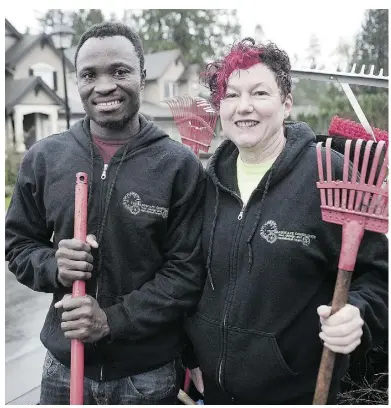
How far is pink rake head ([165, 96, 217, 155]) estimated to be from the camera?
4.12 metres

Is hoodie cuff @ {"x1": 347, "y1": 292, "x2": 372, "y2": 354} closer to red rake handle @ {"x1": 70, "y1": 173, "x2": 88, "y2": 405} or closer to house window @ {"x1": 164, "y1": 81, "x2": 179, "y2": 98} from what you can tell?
red rake handle @ {"x1": 70, "y1": 173, "x2": 88, "y2": 405}

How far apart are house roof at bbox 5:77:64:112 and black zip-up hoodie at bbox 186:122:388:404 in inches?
867

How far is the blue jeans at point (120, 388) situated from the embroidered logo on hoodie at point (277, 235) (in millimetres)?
825

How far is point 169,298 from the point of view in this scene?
2.23 meters

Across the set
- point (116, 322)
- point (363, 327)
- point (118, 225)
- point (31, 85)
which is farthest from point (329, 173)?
point (31, 85)

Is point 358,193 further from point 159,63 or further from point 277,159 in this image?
point 159,63

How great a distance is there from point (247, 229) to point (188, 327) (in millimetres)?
546

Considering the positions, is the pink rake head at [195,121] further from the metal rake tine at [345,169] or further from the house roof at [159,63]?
the house roof at [159,63]

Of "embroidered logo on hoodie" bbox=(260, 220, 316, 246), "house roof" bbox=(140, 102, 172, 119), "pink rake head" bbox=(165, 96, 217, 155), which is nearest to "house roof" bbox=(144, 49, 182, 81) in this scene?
"house roof" bbox=(140, 102, 172, 119)

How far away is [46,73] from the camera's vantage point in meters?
25.0

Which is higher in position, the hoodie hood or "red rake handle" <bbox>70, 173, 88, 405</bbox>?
the hoodie hood

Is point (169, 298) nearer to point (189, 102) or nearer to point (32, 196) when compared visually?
point (32, 196)

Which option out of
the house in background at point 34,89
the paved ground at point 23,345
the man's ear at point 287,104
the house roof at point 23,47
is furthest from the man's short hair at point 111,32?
the house roof at point 23,47

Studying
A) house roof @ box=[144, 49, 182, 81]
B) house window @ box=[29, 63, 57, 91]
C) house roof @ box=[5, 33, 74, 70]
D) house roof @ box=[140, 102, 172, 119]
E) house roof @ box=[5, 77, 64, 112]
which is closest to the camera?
A: house roof @ box=[5, 77, 64, 112]
